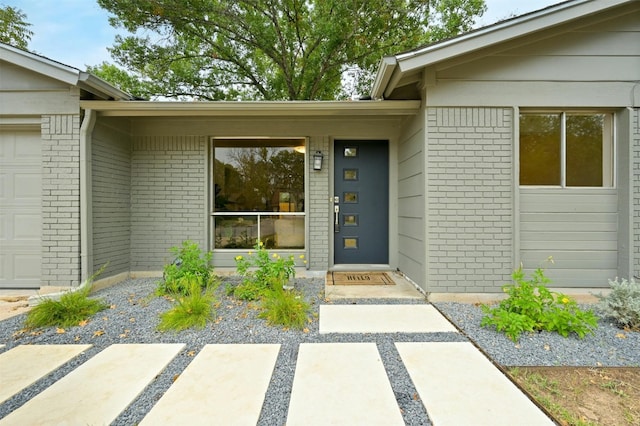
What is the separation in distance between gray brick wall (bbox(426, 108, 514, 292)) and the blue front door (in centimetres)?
147

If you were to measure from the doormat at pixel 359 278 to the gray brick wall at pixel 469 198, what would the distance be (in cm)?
90

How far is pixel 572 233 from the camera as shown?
3.87 meters

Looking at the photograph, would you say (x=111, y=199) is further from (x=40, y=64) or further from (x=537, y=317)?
(x=537, y=317)

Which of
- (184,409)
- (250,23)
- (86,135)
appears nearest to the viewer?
(184,409)

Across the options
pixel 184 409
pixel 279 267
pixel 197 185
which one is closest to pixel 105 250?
pixel 197 185

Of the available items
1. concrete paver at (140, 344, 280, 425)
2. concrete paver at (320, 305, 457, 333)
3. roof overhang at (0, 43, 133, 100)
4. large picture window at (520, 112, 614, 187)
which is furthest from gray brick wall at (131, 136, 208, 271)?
large picture window at (520, 112, 614, 187)

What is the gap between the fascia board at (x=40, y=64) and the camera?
12.4 ft

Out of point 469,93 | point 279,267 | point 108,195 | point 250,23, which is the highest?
point 250,23

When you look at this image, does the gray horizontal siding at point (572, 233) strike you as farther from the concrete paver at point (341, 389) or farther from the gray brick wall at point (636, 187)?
the concrete paver at point (341, 389)

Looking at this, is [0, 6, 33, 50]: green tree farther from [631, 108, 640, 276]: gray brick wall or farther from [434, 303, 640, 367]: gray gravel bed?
[631, 108, 640, 276]: gray brick wall

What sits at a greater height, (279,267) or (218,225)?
(218,225)

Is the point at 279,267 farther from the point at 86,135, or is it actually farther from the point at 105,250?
the point at 86,135

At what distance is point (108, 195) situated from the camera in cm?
447

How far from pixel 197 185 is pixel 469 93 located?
4263 mm
